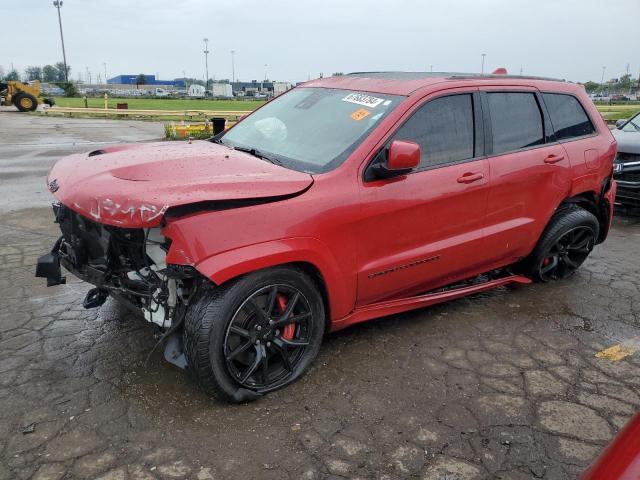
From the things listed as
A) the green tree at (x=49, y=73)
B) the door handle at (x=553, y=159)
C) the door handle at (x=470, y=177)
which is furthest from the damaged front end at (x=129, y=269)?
the green tree at (x=49, y=73)

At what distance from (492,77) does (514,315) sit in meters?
1.90

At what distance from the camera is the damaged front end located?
2.89 metres

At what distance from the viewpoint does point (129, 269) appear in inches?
124

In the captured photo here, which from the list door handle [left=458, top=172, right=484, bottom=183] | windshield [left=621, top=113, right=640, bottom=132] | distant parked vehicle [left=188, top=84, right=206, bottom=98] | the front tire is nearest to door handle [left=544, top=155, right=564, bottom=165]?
door handle [left=458, top=172, right=484, bottom=183]

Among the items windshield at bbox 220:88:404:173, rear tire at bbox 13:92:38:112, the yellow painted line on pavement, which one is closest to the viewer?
windshield at bbox 220:88:404:173

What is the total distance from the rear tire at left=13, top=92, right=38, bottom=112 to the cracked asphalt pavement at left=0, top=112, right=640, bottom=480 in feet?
87.5

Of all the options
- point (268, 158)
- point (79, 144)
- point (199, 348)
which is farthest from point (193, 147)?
point (79, 144)

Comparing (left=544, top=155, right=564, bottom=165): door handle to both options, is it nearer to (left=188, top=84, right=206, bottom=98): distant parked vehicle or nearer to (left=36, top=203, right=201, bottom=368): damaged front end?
(left=36, top=203, right=201, bottom=368): damaged front end

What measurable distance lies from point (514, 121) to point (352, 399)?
8.19 ft

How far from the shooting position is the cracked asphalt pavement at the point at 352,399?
8.53 ft

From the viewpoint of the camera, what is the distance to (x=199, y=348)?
2.78 m

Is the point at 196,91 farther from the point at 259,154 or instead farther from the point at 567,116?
the point at 259,154

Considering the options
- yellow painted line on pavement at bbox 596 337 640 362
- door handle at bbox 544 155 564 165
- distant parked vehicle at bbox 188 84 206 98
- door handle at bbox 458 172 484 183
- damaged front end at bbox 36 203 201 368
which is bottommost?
yellow painted line on pavement at bbox 596 337 640 362

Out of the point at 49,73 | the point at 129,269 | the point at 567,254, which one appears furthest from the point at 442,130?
the point at 49,73
